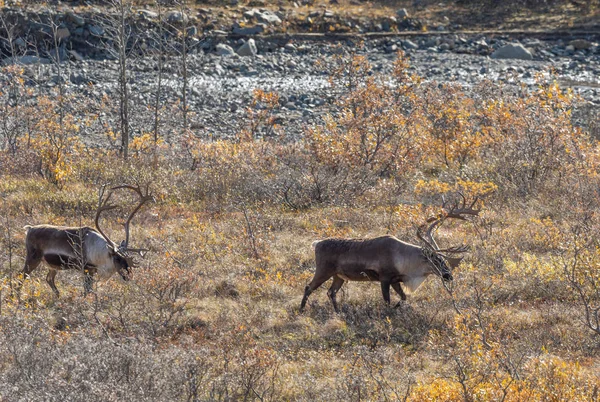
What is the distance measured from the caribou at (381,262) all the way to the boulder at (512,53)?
84.0 feet

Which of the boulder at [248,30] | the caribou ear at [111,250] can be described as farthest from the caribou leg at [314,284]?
the boulder at [248,30]

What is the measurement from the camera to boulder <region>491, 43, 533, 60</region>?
111 ft

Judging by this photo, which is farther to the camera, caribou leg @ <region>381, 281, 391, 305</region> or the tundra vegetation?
caribou leg @ <region>381, 281, 391, 305</region>

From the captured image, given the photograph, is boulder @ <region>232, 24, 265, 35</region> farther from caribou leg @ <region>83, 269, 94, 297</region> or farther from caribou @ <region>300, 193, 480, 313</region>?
caribou @ <region>300, 193, 480, 313</region>

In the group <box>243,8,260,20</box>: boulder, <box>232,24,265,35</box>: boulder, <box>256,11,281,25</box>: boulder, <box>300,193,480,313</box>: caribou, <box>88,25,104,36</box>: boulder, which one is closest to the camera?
<box>300,193,480,313</box>: caribou

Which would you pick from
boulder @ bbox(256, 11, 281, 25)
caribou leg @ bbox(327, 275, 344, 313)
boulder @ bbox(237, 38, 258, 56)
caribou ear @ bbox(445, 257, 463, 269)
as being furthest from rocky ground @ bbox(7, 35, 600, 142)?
caribou ear @ bbox(445, 257, 463, 269)

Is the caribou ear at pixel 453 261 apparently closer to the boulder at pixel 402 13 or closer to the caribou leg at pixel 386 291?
the caribou leg at pixel 386 291

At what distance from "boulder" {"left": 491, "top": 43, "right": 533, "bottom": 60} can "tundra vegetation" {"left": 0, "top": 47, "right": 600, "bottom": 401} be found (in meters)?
15.3

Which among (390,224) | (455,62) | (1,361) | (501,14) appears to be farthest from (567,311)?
(501,14)

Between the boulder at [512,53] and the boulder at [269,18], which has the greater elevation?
the boulder at [269,18]

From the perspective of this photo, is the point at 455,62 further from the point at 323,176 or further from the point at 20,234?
the point at 20,234

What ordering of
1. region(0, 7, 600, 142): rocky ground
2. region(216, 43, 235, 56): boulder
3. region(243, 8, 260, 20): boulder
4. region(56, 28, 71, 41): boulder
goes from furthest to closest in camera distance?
region(243, 8, 260, 20): boulder
region(216, 43, 235, 56): boulder
region(56, 28, 71, 41): boulder
region(0, 7, 600, 142): rocky ground

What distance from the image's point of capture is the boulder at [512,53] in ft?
111

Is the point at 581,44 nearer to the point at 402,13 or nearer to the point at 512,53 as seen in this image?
the point at 512,53
